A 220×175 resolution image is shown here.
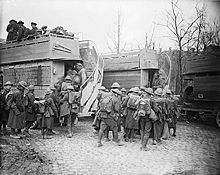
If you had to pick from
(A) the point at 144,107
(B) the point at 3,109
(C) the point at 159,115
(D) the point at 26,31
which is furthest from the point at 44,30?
(C) the point at 159,115

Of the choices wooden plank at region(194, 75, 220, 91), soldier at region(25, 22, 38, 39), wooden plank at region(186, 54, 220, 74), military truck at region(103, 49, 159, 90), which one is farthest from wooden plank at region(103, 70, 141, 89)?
soldier at region(25, 22, 38, 39)

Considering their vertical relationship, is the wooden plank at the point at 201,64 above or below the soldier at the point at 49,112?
above

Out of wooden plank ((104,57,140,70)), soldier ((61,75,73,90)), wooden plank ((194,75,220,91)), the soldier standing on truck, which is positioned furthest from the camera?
wooden plank ((104,57,140,70))

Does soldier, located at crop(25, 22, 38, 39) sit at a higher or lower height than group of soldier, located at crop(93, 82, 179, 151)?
higher

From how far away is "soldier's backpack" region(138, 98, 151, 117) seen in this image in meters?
6.67

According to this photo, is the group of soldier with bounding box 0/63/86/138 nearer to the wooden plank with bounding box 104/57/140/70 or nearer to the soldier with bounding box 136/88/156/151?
the soldier with bounding box 136/88/156/151

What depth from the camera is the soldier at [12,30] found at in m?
11.0

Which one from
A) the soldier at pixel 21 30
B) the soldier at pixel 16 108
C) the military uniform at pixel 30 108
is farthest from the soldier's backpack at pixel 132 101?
the soldier at pixel 21 30

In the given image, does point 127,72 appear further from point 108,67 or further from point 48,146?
point 48,146

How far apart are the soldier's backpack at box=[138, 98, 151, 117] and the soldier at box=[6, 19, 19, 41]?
6724 millimetres

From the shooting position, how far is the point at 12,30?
36.6 ft

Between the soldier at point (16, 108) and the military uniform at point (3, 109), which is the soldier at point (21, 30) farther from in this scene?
the soldier at point (16, 108)

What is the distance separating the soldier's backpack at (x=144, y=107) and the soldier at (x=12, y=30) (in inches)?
265

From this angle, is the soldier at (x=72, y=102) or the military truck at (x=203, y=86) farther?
the military truck at (x=203, y=86)
